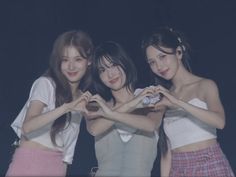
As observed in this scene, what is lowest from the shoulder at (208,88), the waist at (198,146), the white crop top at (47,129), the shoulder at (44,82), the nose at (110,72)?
the waist at (198,146)

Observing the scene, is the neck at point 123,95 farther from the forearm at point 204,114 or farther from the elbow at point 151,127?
the forearm at point 204,114

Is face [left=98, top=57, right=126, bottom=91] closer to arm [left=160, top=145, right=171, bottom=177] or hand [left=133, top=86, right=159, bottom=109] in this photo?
hand [left=133, top=86, right=159, bottom=109]

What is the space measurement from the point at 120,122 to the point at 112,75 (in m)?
0.25

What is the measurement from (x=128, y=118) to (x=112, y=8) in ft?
5.64

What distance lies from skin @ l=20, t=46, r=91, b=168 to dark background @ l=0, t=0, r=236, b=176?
49.5 inches

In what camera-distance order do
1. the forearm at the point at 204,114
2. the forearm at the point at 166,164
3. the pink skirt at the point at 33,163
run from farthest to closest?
the forearm at the point at 166,164 < the pink skirt at the point at 33,163 < the forearm at the point at 204,114

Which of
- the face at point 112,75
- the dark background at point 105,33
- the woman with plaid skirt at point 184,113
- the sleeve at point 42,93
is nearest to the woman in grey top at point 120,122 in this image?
the face at point 112,75

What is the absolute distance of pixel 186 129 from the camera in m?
2.83

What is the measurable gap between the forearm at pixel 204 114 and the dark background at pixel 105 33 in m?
1.56

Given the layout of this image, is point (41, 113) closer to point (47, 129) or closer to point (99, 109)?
point (47, 129)

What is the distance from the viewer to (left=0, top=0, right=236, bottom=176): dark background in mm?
4184

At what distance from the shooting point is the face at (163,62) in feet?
9.52

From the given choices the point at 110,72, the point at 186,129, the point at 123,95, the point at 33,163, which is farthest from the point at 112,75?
the point at 33,163

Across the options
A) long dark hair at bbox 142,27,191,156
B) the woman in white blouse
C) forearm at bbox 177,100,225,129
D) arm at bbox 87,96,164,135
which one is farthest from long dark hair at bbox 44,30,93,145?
forearm at bbox 177,100,225,129
